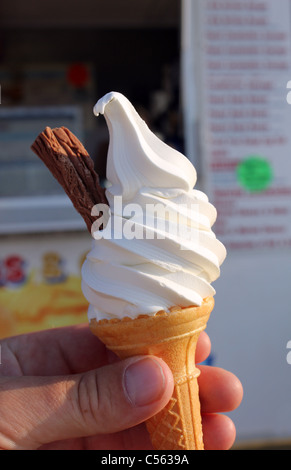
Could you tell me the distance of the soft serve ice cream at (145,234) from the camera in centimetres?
145

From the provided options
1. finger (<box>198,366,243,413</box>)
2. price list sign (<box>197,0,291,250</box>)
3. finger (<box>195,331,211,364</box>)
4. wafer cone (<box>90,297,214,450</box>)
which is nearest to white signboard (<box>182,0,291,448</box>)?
price list sign (<box>197,0,291,250</box>)

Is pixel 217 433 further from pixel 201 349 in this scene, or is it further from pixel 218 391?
pixel 201 349

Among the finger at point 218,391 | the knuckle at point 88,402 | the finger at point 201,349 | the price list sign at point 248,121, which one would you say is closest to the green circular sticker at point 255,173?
the price list sign at point 248,121

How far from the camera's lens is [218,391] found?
1.89m

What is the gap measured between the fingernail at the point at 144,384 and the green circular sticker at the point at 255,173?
2123 mm

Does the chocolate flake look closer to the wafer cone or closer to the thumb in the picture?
the wafer cone

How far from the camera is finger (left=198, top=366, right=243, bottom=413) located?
1.89 metres

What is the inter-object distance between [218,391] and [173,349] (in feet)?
1.62

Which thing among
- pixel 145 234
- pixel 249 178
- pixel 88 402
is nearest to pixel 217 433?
pixel 88 402

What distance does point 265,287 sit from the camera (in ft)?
10.9

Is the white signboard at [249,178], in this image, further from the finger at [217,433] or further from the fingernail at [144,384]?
the fingernail at [144,384]

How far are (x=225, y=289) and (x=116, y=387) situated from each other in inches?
77.2

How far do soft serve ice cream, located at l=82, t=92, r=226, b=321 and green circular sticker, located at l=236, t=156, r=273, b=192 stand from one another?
1743mm
